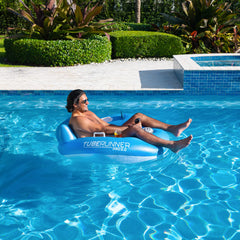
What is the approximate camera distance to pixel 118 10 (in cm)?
2308

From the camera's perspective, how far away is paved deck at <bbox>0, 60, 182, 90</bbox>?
9109 mm

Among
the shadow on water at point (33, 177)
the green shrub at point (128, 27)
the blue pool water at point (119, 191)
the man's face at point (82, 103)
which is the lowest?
the shadow on water at point (33, 177)

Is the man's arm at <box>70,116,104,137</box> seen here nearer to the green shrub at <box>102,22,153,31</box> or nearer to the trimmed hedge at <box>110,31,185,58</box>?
the trimmed hedge at <box>110,31,185,58</box>

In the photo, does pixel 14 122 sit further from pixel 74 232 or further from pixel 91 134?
pixel 74 232

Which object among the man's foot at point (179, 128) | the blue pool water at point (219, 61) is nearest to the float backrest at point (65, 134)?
the man's foot at point (179, 128)

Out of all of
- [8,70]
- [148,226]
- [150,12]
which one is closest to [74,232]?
[148,226]

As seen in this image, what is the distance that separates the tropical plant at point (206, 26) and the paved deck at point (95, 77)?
2486 millimetres

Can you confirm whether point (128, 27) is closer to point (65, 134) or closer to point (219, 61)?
point (219, 61)

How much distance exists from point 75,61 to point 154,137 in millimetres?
7892

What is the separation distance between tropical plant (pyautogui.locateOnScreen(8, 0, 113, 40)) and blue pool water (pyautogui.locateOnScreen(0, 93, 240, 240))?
20.9ft

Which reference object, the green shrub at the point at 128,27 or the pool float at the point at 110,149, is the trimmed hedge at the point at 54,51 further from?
the pool float at the point at 110,149

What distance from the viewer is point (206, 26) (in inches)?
581

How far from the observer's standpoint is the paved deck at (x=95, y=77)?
9109mm

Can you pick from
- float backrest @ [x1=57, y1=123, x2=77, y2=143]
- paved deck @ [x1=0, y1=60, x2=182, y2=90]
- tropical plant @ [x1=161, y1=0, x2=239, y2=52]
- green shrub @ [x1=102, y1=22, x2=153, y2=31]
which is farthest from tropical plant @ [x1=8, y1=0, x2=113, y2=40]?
float backrest @ [x1=57, y1=123, x2=77, y2=143]
